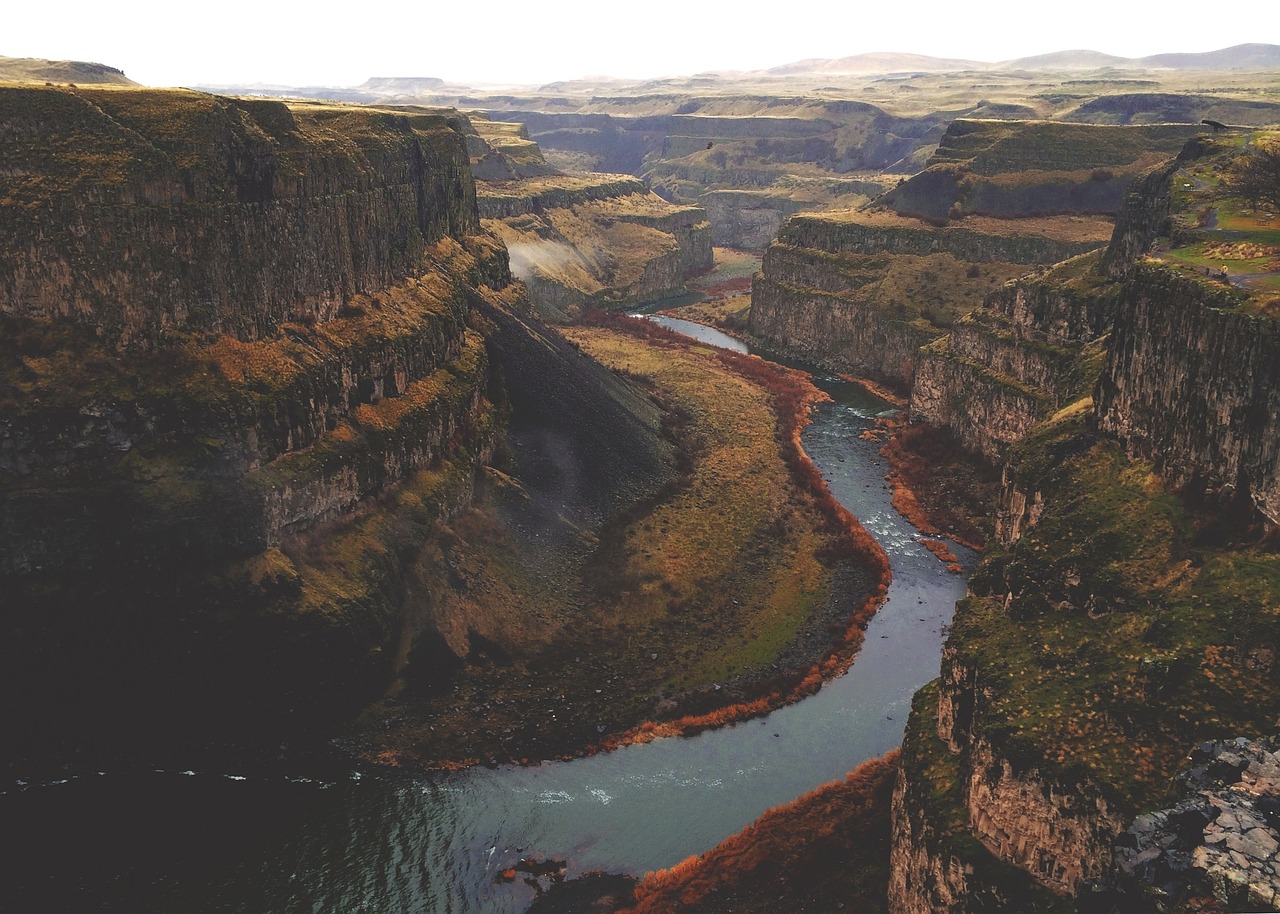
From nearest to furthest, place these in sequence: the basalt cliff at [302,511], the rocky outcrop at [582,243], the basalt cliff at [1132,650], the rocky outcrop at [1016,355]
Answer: the basalt cliff at [1132,650], the basalt cliff at [302,511], the rocky outcrop at [1016,355], the rocky outcrop at [582,243]

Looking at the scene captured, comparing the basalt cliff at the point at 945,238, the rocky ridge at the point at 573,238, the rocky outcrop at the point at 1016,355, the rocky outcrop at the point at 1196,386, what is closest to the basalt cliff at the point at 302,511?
the rocky outcrop at the point at 1016,355

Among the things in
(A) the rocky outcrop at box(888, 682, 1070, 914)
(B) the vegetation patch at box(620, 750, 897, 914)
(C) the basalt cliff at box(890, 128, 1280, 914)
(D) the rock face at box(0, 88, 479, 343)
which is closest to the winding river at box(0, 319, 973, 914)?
(B) the vegetation patch at box(620, 750, 897, 914)

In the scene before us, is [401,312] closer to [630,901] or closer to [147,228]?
[147,228]

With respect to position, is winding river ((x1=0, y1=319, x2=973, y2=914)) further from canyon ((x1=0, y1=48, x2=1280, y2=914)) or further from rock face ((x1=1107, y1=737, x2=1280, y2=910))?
rock face ((x1=1107, y1=737, x2=1280, y2=910))

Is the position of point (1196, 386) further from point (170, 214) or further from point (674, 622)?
point (170, 214)

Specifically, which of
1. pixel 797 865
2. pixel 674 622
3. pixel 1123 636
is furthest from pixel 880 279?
pixel 1123 636

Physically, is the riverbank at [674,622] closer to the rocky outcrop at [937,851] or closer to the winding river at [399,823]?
the winding river at [399,823]

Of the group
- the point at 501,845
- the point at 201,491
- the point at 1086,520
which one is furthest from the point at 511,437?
the point at 1086,520
